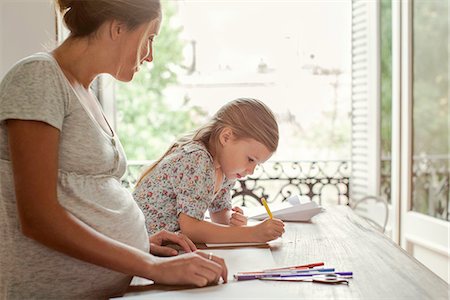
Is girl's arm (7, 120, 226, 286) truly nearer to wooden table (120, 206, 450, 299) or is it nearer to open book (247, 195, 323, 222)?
wooden table (120, 206, 450, 299)

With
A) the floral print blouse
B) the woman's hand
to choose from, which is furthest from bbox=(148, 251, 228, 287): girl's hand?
the floral print blouse

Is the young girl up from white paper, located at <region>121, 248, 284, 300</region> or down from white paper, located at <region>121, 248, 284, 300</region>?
up

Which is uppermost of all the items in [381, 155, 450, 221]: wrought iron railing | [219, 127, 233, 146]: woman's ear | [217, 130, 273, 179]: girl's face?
[219, 127, 233, 146]: woman's ear

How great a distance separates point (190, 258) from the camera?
114cm

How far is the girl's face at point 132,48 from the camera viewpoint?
1192 mm

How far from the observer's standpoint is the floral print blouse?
178 cm

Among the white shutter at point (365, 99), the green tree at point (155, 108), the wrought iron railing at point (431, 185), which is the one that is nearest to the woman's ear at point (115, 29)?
the wrought iron railing at point (431, 185)

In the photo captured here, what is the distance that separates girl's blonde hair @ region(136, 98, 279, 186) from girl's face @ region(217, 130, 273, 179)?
2 cm

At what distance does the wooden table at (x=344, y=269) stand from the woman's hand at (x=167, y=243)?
0.20m

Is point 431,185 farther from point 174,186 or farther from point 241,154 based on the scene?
point 174,186

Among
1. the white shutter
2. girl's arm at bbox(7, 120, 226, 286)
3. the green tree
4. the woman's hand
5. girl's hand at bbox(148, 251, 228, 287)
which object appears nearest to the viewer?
girl's arm at bbox(7, 120, 226, 286)

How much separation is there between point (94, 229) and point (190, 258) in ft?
0.58

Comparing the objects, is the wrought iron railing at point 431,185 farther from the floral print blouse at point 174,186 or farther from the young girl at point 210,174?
the floral print blouse at point 174,186

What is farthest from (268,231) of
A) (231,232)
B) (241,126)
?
(241,126)
